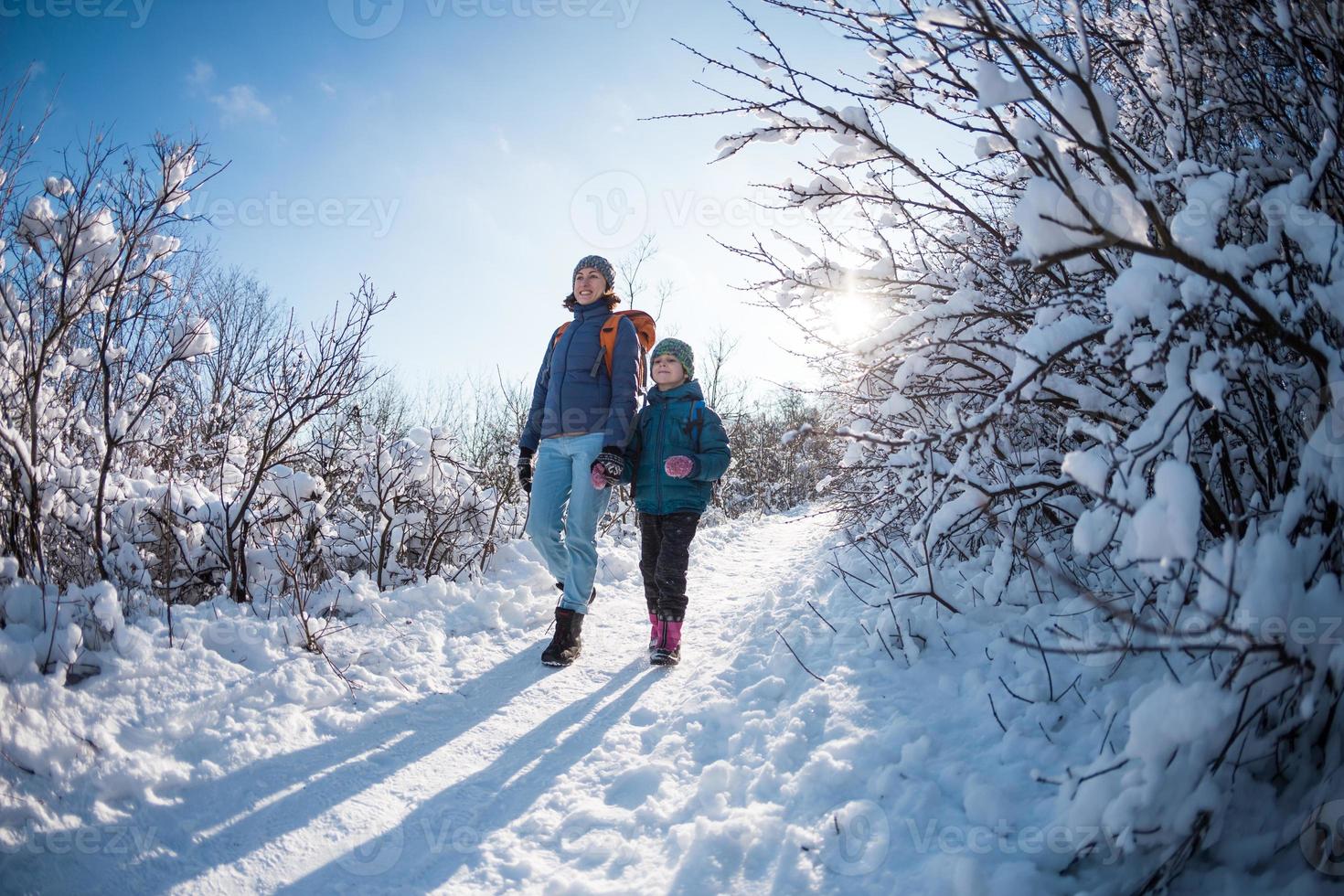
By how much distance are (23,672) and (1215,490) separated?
3.91 metres

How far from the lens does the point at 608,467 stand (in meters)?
3.25

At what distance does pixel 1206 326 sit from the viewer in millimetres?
1328

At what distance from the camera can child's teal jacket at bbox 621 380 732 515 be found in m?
3.45

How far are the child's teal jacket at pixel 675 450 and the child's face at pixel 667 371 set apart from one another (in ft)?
0.16

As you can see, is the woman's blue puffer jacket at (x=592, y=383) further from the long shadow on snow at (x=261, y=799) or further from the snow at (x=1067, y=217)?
the snow at (x=1067, y=217)

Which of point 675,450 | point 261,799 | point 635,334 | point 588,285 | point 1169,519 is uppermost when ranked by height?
point 588,285

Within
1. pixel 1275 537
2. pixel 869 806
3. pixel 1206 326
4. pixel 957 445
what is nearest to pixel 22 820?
pixel 869 806

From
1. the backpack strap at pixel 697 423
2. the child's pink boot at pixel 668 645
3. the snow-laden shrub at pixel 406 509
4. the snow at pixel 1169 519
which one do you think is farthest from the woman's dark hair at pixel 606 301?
the snow at pixel 1169 519

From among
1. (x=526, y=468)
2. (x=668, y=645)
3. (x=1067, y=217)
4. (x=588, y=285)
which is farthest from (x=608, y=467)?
(x=1067, y=217)

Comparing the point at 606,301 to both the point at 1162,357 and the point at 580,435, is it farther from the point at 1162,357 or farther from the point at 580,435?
the point at 1162,357

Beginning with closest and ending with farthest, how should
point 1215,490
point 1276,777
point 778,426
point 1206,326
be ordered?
1. point 1276,777
2. point 1206,326
3. point 1215,490
4. point 778,426

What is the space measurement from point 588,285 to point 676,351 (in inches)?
27.5

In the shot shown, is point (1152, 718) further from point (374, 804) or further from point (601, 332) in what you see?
point (601, 332)

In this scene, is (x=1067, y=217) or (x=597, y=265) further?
(x=597, y=265)
